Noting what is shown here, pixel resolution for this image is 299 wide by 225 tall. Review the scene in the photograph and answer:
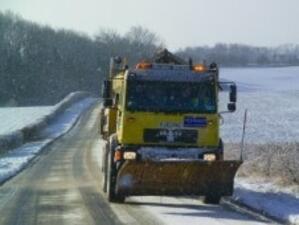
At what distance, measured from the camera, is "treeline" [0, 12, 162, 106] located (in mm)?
105125

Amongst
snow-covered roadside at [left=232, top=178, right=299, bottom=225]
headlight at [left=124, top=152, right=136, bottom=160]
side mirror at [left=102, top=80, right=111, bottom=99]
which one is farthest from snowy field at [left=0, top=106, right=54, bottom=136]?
headlight at [left=124, top=152, right=136, bottom=160]

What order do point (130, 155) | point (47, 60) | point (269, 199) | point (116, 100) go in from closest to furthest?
1. point (130, 155)
2. point (269, 199)
3. point (116, 100)
4. point (47, 60)

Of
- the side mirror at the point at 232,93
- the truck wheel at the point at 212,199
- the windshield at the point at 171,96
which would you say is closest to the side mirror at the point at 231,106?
the side mirror at the point at 232,93

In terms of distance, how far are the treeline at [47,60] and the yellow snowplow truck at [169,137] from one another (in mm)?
84447

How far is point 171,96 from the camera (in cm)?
1559

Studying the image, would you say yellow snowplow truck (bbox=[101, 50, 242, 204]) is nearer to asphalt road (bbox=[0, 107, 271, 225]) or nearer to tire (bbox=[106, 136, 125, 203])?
tire (bbox=[106, 136, 125, 203])

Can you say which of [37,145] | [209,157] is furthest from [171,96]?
[37,145]

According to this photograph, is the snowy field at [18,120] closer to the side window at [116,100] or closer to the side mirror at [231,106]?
the side window at [116,100]

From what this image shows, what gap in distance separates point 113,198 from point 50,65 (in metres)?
99.6

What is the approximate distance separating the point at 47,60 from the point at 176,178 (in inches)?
3985

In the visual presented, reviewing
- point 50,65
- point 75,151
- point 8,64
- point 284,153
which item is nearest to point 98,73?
point 50,65

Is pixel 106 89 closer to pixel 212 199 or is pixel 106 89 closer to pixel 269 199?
pixel 212 199

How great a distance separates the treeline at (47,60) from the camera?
105125 mm

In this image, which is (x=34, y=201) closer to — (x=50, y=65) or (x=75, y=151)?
(x=75, y=151)
